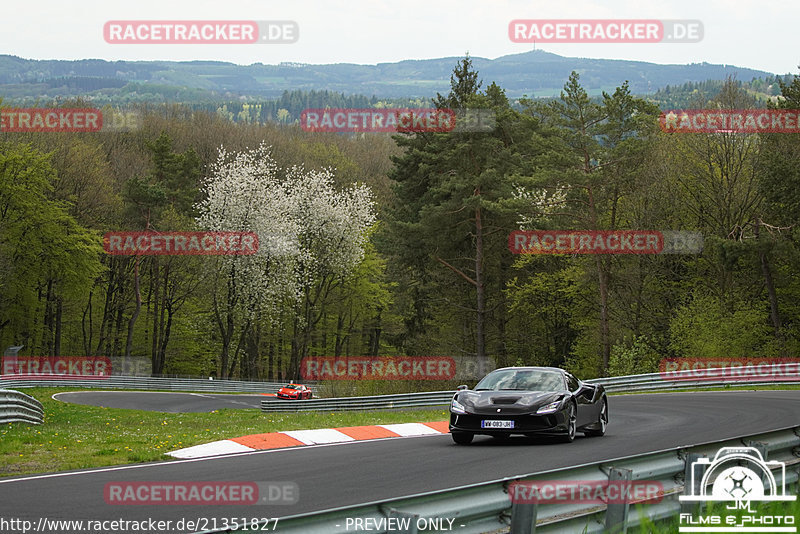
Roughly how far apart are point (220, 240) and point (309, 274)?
285 inches

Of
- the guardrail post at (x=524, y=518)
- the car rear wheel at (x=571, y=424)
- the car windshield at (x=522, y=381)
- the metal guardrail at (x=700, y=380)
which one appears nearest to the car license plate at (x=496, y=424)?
the car windshield at (x=522, y=381)

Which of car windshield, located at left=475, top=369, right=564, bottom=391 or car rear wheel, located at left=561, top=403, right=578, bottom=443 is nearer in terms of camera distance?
car rear wheel, located at left=561, top=403, right=578, bottom=443

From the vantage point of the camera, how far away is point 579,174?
4381 centimetres

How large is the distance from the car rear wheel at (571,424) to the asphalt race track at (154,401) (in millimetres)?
25118

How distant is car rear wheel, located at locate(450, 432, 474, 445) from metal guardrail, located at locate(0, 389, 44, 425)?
1130 cm

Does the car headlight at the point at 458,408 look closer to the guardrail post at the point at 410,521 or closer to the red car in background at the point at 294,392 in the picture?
the guardrail post at the point at 410,521

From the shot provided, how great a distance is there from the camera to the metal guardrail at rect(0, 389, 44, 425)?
2038 cm

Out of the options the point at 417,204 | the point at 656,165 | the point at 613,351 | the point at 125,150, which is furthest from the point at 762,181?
the point at 125,150

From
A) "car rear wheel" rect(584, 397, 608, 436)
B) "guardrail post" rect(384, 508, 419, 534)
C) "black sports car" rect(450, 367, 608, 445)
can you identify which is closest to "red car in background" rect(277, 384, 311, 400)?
"car rear wheel" rect(584, 397, 608, 436)

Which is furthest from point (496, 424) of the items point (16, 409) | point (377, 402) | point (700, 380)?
point (700, 380)

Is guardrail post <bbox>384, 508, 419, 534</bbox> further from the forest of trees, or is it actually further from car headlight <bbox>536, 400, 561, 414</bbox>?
the forest of trees

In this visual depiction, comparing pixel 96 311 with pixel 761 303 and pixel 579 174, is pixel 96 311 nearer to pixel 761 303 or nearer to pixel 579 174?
pixel 579 174

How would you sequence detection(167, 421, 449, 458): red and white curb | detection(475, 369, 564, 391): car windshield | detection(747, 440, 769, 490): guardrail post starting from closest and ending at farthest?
detection(747, 440, 769, 490): guardrail post, detection(167, 421, 449, 458): red and white curb, detection(475, 369, 564, 391): car windshield

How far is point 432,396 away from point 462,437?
14130 millimetres
